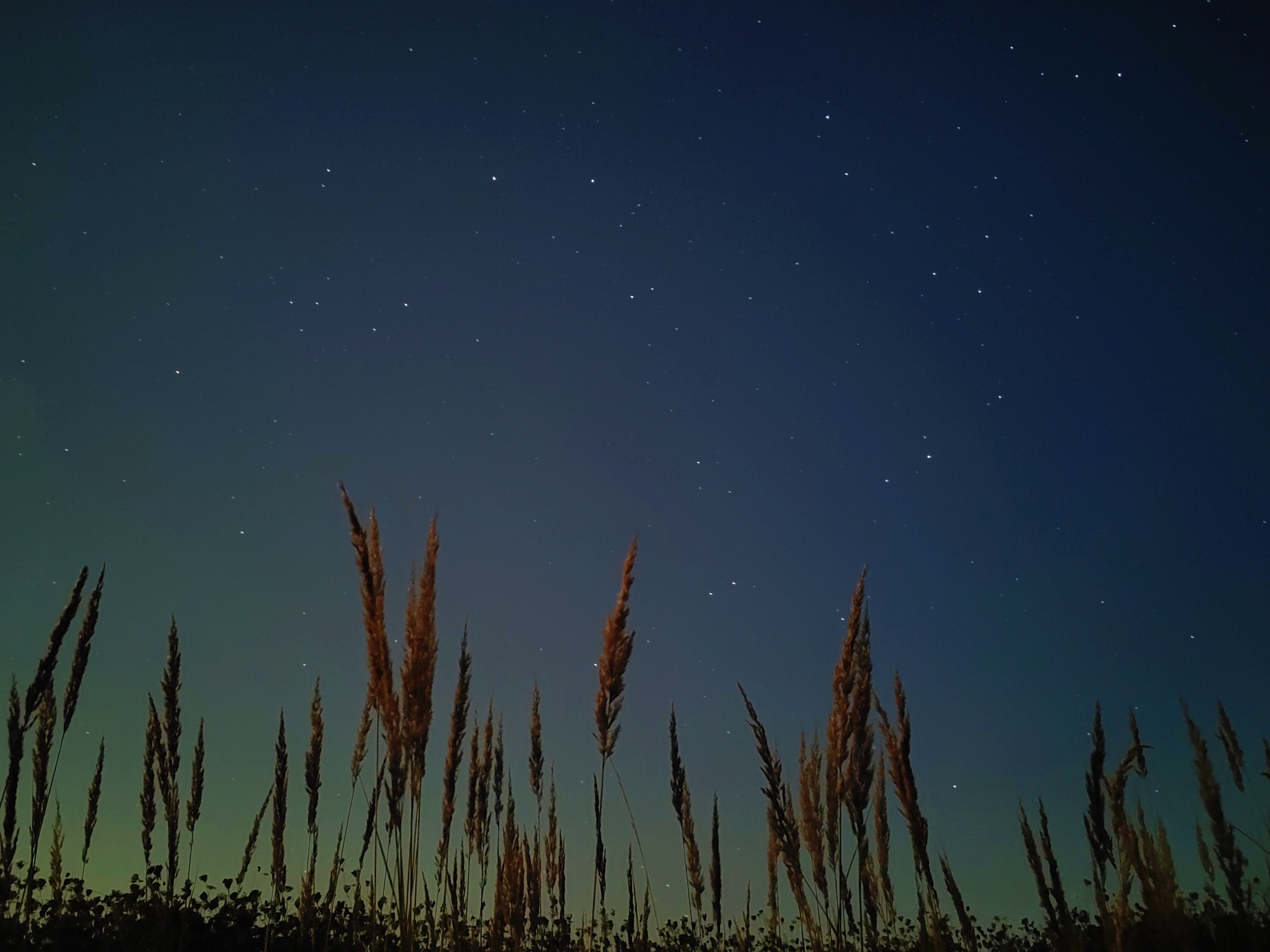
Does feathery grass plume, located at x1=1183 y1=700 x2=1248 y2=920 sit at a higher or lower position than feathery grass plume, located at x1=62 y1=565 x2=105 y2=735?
lower

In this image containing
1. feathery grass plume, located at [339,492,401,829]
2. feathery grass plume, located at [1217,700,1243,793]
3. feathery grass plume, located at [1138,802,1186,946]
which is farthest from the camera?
feathery grass plume, located at [1217,700,1243,793]

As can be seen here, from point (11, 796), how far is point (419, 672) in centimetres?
226

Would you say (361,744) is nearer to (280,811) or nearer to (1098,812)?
(280,811)

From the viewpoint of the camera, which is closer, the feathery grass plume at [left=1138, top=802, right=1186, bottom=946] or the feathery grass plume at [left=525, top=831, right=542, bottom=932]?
the feathery grass plume at [left=1138, top=802, right=1186, bottom=946]

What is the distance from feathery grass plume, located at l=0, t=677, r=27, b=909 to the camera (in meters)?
3.53

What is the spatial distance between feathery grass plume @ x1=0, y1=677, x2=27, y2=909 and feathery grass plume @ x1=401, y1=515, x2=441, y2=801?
201 centimetres

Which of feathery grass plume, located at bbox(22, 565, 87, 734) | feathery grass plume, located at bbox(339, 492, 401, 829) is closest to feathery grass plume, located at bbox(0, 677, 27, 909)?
feathery grass plume, located at bbox(22, 565, 87, 734)

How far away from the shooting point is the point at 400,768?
286 centimetres

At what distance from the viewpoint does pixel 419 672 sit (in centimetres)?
289

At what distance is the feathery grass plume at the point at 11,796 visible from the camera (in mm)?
3533

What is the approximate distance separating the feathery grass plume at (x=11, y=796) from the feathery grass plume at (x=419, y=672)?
201cm

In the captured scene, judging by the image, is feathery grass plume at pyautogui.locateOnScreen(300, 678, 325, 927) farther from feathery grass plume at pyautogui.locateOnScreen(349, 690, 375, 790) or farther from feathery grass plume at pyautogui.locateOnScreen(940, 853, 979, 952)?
feathery grass plume at pyautogui.locateOnScreen(940, 853, 979, 952)

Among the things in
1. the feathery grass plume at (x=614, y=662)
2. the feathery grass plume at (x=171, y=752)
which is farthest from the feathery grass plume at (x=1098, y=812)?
the feathery grass plume at (x=171, y=752)

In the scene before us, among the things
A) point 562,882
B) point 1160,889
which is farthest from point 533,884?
point 1160,889
